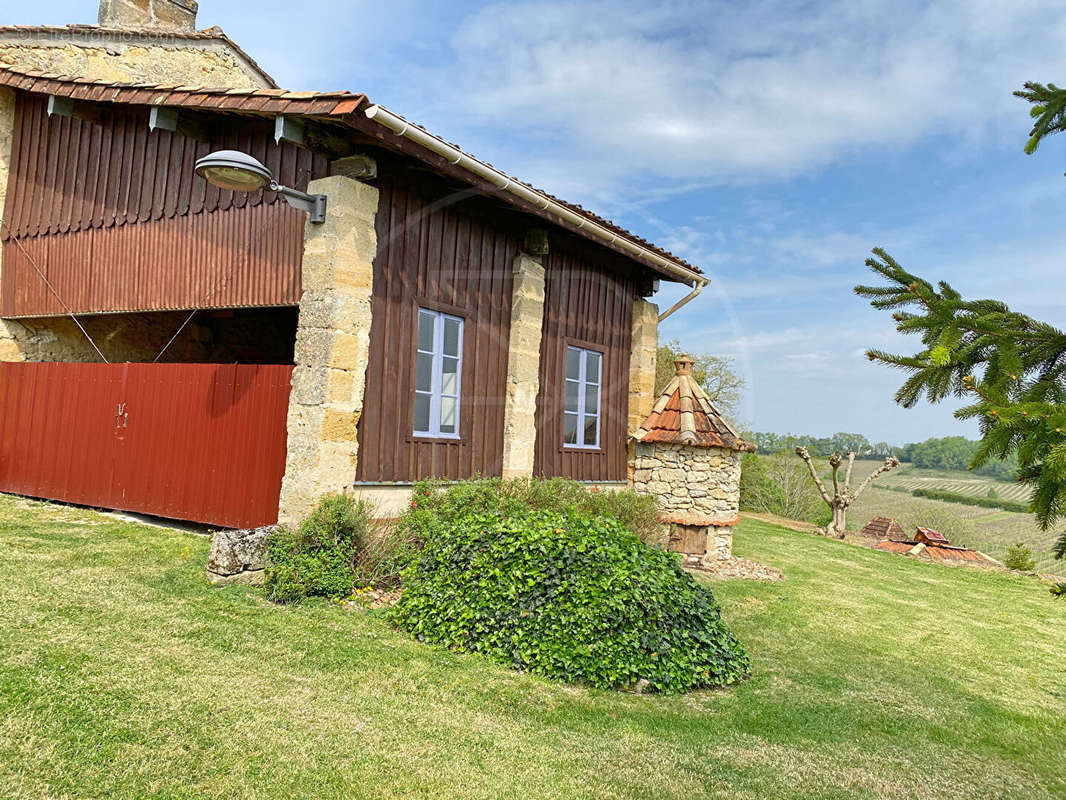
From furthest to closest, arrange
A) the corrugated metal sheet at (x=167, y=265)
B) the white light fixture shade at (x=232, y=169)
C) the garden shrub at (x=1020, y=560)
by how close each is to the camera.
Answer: the garden shrub at (x=1020, y=560) < the corrugated metal sheet at (x=167, y=265) < the white light fixture shade at (x=232, y=169)

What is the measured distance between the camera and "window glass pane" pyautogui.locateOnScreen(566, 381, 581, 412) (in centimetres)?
1074

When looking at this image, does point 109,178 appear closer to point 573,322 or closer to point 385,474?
point 385,474

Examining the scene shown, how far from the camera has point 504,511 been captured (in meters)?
7.11

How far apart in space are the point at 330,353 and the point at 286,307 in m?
2.09

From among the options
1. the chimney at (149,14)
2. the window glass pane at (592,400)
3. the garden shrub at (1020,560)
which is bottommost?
the garden shrub at (1020,560)

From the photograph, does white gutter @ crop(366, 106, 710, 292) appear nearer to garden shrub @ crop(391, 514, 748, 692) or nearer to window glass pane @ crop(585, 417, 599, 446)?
window glass pane @ crop(585, 417, 599, 446)

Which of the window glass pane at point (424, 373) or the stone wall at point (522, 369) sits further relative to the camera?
the stone wall at point (522, 369)

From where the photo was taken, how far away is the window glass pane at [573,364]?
10720mm

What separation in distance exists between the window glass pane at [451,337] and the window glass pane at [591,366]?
2904 mm

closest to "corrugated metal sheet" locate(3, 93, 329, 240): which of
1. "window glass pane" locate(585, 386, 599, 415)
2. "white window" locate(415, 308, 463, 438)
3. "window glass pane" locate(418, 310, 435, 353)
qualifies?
"window glass pane" locate(418, 310, 435, 353)

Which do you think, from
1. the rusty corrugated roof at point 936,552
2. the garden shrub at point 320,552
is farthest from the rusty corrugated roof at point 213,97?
the rusty corrugated roof at point 936,552

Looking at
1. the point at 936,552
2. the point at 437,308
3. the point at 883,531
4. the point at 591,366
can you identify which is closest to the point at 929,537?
the point at 883,531

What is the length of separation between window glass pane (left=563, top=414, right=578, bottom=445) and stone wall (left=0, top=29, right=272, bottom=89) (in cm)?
778

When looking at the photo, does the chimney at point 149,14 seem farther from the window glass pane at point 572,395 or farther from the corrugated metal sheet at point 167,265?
the window glass pane at point 572,395
